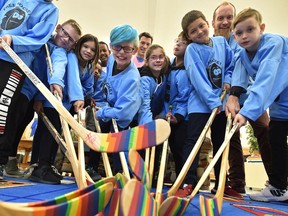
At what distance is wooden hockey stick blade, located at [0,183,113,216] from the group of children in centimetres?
80

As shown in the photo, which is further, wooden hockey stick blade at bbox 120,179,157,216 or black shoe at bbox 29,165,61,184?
black shoe at bbox 29,165,61,184

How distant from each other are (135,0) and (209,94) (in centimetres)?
540

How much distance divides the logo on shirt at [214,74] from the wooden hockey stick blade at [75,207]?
1221 millimetres

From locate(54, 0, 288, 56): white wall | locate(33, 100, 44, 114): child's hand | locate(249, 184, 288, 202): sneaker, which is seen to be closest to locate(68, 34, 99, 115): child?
locate(33, 100, 44, 114): child's hand

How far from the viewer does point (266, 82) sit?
4.37ft

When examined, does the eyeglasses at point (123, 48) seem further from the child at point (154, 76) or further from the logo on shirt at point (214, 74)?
the logo on shirt at point (214, 74)

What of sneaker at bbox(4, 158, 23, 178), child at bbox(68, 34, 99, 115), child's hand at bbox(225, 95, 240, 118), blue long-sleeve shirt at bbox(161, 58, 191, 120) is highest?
child at bbox(68, 34, 99, 115)

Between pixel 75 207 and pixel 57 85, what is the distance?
1077mm

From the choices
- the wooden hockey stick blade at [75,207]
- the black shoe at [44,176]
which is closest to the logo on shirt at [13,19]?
the black shoe at [44,176]

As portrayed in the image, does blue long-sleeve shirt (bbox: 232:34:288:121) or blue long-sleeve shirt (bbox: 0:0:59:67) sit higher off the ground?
blue long-sleeve shirt (bbox: 0:0:59:67)

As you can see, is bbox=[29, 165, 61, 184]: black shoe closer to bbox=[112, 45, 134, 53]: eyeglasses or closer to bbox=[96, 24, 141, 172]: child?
bbox=[96, 24, 141, 172]: child

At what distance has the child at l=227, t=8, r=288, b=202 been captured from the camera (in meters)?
1.32

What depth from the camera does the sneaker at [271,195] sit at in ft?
5.18

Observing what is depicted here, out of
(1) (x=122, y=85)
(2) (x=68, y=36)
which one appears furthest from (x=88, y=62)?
(1) (x=122, y=85)
